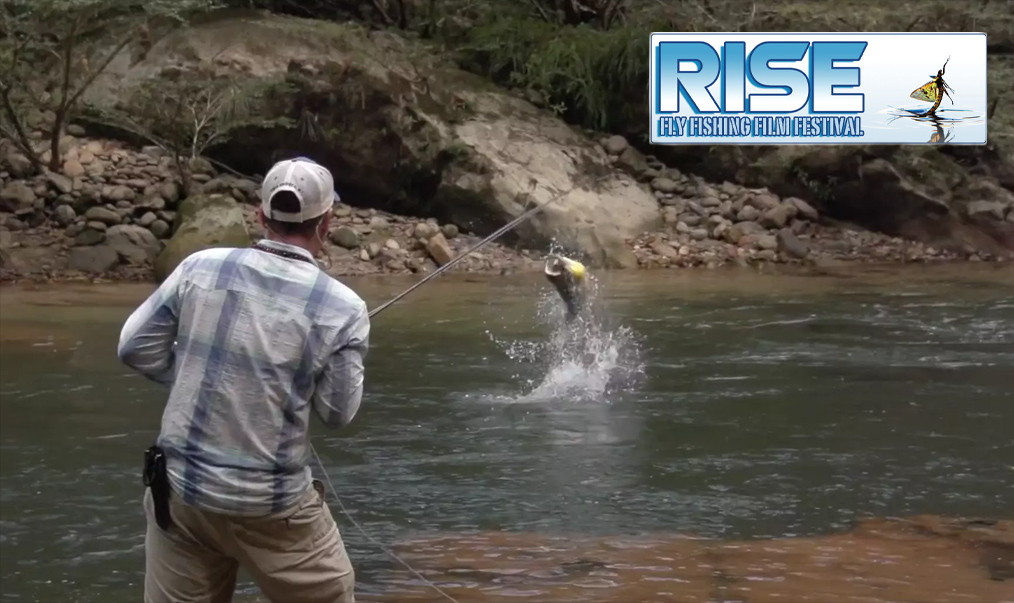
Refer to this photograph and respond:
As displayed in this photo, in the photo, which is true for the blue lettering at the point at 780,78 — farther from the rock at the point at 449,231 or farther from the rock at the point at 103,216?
the rock at the point at 103,216

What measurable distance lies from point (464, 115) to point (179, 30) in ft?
13.3

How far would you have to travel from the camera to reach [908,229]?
17828mm

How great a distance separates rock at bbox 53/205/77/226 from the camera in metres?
15.3

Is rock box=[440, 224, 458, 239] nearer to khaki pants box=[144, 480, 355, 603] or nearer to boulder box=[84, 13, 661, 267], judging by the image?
boulder box=[84, 13, 661, 267]

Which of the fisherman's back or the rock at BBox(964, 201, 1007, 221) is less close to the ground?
the rock at BBox(964, 201, 1007, 221)

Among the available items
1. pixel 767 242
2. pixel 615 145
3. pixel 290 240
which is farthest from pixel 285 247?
pixel 615 145

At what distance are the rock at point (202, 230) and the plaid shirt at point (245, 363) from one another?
36.9ft

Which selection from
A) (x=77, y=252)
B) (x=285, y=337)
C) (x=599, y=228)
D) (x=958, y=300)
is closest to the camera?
(x=285, y=337)

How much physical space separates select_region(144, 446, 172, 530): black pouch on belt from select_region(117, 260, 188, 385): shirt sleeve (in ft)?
0.69

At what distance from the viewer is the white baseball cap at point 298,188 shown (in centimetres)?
291

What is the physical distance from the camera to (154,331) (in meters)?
2.91

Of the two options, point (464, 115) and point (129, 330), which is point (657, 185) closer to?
point (464, 115)

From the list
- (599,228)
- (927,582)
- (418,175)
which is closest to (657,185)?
(599,228)

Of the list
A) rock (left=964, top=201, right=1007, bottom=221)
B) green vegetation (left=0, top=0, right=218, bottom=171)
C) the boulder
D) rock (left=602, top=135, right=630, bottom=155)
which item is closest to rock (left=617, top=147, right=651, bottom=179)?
rock (left=602, top=135, right=630, bottom=155)
